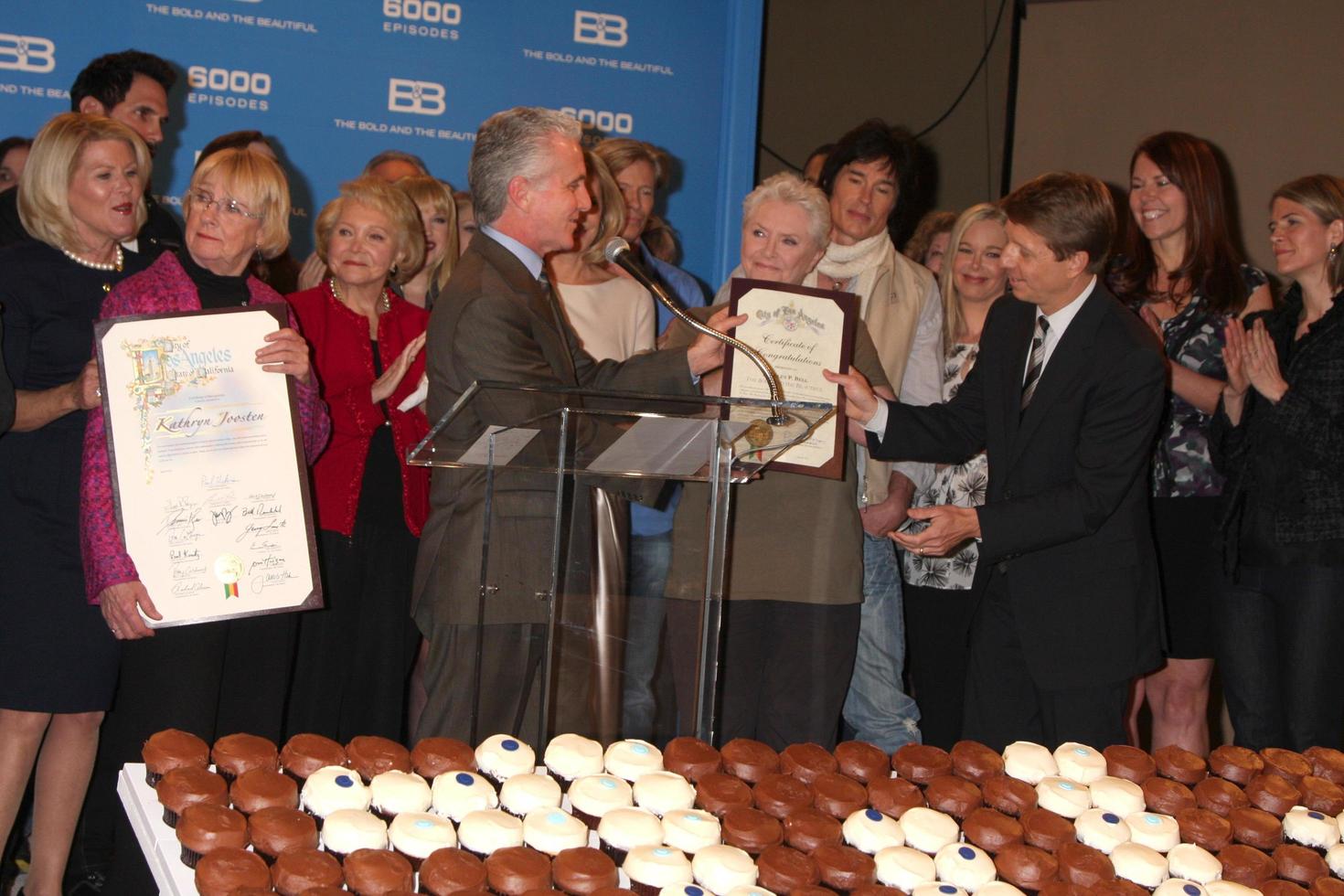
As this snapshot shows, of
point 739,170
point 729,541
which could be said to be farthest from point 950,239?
point 729,541

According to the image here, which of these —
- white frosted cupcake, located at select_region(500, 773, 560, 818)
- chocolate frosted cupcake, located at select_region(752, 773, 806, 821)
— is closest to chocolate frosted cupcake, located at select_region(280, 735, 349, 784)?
white frosted cupcake, located at select_region(500, 773, 560, 818)

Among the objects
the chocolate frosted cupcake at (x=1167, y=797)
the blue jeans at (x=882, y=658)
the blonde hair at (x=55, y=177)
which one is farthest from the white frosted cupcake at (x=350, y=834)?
the blue jeans at (x=882, y=658)

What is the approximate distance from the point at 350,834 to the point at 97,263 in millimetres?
1755

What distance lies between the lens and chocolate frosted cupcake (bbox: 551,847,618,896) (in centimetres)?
162

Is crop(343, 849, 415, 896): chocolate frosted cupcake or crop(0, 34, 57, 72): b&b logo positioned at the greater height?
crop(0, 34, 57, 72): b&b logo

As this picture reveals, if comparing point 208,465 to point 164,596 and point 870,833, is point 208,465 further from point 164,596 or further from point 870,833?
point 870,833

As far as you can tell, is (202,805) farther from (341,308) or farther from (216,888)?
(341,308)

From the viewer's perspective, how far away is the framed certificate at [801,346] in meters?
2.90

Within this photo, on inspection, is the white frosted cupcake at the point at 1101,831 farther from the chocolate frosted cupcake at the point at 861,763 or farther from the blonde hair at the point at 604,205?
the blonde hair at the point at 604,205

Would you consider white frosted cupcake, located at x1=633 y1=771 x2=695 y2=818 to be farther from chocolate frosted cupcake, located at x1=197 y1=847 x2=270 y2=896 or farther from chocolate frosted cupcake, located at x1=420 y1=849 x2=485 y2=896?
chocolate frosted cupcake, located at x1=197 y1=847 x2=270 y2=896

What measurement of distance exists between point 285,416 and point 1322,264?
2.76 meters

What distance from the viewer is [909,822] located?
6.24 ft

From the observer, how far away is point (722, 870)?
5.52 ft

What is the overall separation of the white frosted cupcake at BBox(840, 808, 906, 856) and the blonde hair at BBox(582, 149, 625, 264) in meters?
1.86
